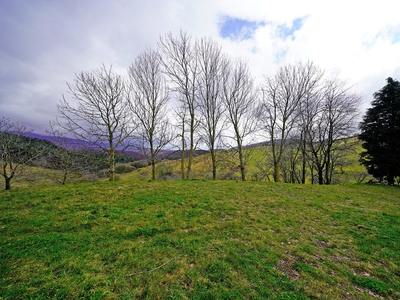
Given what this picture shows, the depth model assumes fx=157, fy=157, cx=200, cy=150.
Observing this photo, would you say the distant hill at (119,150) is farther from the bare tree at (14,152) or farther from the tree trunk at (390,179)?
the tree trunk at (390,179)

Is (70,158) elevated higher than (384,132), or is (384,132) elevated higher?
→ (384,132)

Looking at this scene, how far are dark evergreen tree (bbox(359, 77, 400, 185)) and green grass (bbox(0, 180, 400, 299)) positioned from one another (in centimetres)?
1292

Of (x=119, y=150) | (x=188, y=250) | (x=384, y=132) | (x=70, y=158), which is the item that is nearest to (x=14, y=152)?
(x=70, y=158)

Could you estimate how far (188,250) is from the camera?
3807mm

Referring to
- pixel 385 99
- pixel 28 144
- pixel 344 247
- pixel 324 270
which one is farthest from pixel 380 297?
pixel 385 99

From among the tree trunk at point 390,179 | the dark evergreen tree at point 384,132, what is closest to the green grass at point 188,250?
the dark evergreen tree at point 384,132

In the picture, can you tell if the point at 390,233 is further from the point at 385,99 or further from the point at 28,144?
the point at 28,144

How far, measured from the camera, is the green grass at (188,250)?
2.72 meters

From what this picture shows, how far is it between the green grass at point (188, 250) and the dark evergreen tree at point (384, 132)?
12.9 m

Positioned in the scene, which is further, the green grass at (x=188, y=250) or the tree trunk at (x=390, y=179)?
the tree trunk at (x=390, y=179)

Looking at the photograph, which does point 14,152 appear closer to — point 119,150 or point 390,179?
point 119,150

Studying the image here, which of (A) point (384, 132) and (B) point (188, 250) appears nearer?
(B) point (188, 250)

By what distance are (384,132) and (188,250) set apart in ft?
74.3

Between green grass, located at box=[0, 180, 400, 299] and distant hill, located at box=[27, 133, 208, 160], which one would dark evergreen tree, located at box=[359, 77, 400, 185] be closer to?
green grass, located at box=[0, 180, 400, 299]
